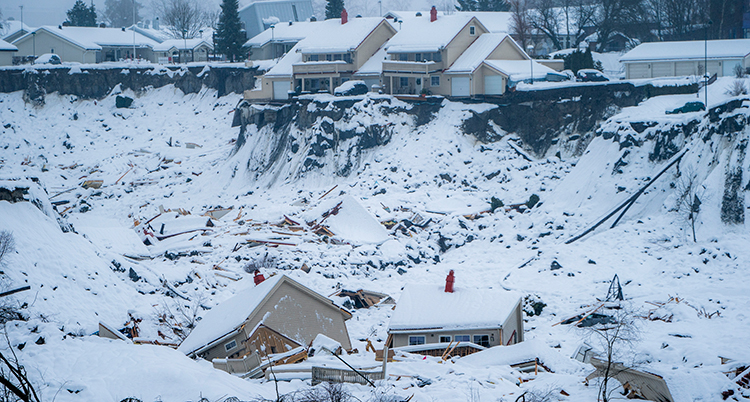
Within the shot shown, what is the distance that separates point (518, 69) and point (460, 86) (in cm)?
400

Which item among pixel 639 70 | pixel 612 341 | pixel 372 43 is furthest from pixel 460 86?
pixel 612 341

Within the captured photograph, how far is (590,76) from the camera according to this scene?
4778 cm

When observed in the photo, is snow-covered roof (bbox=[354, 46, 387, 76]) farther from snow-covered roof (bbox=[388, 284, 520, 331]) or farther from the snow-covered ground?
snow-covered roof (bbox=[388, 284, 520, 331])

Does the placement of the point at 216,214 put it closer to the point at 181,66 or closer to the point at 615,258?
the point at 615,258

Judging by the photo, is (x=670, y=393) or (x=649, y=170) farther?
(x=649, y=170)

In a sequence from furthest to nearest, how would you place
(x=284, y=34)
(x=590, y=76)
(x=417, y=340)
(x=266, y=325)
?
(x=284, y=34)
(x=590, y=76)
(x=417, y=340)
(x=266, y=325)

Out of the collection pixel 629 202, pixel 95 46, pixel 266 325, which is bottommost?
pixel 266 325

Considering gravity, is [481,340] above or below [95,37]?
below

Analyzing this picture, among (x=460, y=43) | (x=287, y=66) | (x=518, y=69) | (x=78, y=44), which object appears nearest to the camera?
(x=518, y=69)

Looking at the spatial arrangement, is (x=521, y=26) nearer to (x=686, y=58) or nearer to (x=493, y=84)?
(x=493, y=84)

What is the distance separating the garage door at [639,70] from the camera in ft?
157

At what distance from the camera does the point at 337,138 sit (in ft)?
158

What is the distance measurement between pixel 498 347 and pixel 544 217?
731 inches

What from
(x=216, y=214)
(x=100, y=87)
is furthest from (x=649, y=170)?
(x=100, y=87)
